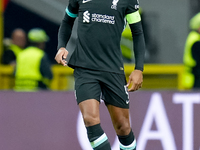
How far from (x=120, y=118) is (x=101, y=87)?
13.9 inches

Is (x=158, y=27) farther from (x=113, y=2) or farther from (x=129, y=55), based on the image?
(x=113, y=2)

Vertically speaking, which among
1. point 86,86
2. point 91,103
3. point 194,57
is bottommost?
point 194,57

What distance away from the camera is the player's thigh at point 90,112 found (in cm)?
494

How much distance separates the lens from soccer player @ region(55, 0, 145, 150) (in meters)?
5.11

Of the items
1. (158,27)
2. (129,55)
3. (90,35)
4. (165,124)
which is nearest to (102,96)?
(90,35)

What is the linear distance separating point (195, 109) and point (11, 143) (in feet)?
7.84

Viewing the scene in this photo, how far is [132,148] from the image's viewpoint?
550 centimetres

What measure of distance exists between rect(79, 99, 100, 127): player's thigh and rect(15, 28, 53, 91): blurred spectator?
3897 mm

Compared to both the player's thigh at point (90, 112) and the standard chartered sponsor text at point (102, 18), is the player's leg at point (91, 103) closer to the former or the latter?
the player's thigh at point (90, 112)

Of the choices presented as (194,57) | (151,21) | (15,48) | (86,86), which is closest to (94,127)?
(86,86)

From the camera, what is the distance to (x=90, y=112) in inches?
195

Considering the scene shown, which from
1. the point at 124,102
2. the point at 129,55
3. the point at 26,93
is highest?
the point at 124,102

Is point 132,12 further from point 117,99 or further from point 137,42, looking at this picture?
point 117,99

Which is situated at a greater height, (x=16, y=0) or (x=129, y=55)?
(x=16, y=0)
